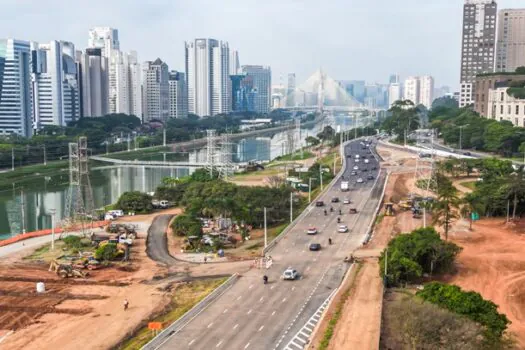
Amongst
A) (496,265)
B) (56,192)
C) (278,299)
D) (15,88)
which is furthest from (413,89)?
(278,299)

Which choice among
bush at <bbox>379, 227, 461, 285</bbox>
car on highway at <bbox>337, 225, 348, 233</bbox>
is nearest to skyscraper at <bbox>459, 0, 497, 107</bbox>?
car on highway at <bbox>337, 225, 348, 233</bbox>

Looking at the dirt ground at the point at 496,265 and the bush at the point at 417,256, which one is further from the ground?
the bush at the point at 417,256

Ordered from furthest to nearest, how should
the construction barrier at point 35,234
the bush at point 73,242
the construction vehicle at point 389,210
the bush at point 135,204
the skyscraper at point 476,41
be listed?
the skyscraper at point 476,41 < the bush at point 135,204 < the construction vehicle at point 389,210 < the construction barrier at point 35,234 < the bush at point 73,242

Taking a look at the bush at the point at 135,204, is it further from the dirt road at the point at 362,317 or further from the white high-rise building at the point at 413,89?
Result: the white high-rise building at the point at 413,89

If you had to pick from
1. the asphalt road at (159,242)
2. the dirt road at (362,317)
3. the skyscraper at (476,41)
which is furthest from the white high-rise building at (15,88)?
the dirt road at (362,317)

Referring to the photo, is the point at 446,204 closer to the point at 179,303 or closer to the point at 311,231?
the point at 311,231

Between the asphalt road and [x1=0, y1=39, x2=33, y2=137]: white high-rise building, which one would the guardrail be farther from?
[x1=0, y1=39, x2=33, y2=137]: white high-rise building
